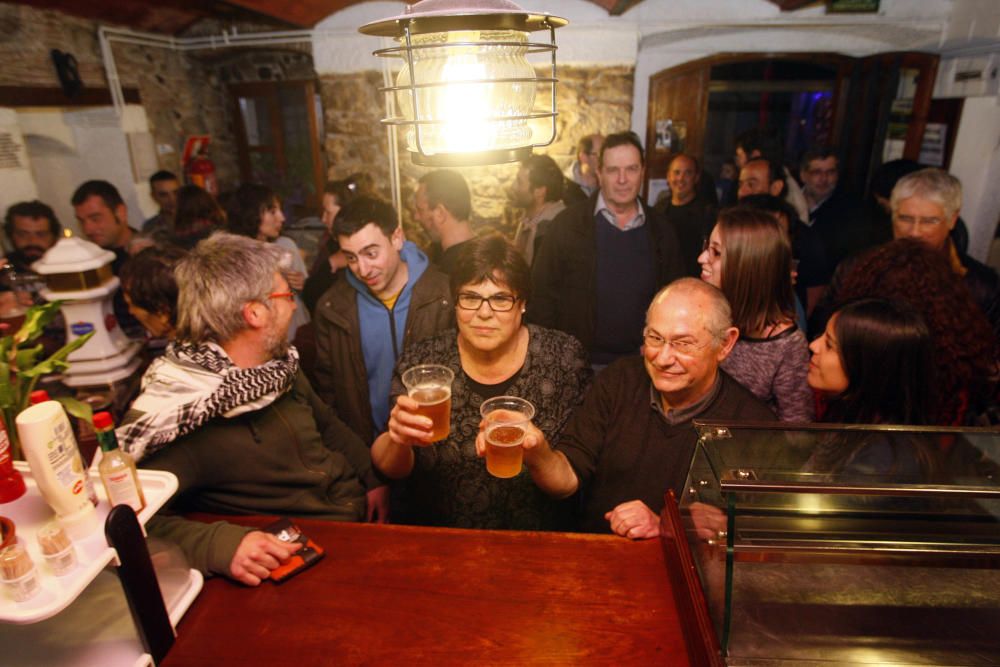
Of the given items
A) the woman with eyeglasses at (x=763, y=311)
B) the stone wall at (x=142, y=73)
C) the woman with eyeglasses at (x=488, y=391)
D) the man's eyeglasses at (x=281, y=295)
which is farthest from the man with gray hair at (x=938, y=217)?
the stone wall at (x=142, y=73)

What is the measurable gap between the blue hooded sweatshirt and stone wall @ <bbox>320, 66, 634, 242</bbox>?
278 cm

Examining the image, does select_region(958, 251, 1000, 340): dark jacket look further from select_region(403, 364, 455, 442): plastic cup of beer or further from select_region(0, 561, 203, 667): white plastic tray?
select_region(0, 561, 203, 667): white plastic tray

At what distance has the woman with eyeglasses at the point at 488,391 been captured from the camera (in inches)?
83.4

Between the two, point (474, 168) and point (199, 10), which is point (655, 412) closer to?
point (474, 168)

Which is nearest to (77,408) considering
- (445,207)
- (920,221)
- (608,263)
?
(445,207)

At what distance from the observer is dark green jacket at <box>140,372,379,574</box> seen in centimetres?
158

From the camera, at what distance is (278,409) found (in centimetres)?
199

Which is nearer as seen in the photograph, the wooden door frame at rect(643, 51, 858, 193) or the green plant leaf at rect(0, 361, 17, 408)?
the green plant leaf at rect(0, 361, 17, 408)

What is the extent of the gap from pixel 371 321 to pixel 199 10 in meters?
5.17

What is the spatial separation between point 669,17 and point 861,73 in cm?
214

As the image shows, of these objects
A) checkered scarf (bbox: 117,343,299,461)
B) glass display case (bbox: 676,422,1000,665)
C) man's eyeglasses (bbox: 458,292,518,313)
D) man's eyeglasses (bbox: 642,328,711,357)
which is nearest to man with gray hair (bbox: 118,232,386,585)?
checkered scarf (bbox: 117,343,299,461)

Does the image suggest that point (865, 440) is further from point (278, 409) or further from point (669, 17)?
point (669, 17)

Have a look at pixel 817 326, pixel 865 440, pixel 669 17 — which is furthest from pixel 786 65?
pixel 865 440

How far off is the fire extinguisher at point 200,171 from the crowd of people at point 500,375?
399 cm
